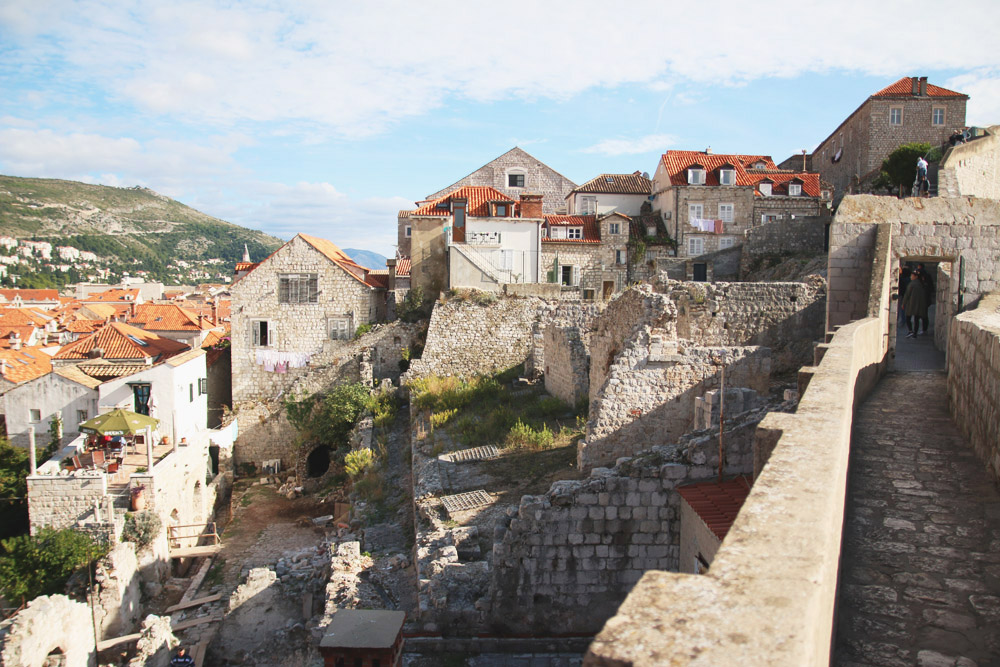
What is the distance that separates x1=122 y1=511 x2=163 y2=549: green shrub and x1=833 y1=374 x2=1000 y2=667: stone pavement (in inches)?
641

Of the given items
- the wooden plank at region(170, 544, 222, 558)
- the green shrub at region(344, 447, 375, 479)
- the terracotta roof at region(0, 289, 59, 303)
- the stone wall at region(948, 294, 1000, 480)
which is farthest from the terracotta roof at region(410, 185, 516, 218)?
the terracotta roof at region(0, 289, 59, 303)

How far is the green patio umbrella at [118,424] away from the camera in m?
20.2

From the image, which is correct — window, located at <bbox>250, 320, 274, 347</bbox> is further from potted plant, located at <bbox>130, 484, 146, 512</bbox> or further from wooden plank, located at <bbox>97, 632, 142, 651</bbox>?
wooden plank, located at <bbox>97, 632, 142, 651</bbox>

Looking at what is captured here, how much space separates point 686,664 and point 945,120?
43.9 meters

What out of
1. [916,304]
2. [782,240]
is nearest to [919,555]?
[916,304]

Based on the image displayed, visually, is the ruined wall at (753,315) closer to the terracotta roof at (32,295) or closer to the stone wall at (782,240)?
the stone wall at (782,240)

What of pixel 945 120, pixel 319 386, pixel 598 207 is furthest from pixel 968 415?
pixel 945 120

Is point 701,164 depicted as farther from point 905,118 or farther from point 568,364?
point 568,364

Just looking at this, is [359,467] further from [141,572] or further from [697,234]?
[697,234]

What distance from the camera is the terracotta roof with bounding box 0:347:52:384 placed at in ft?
101

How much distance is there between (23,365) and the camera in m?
32.6

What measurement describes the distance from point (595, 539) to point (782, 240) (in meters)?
25.2

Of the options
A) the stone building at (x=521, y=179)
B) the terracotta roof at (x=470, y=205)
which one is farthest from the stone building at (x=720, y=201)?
the terracotta roof at (x=470, y=205)

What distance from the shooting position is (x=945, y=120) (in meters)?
36.8
